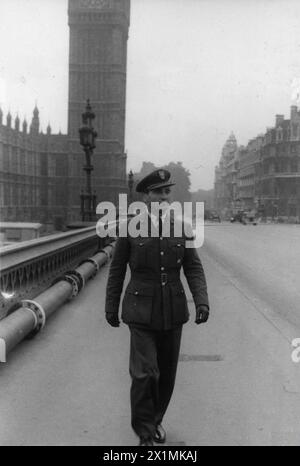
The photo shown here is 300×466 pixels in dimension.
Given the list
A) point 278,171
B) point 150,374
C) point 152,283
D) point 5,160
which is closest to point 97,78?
point 5,160

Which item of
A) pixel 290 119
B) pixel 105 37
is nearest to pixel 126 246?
pixel 290 119

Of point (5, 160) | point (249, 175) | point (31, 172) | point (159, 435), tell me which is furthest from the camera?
point (249, 175)

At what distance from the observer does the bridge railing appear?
7.48 m

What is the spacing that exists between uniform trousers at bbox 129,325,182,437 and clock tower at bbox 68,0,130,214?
8314 cm

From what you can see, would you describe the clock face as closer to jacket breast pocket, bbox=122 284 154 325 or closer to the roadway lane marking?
the roadway lane marking

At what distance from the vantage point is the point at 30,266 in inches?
360

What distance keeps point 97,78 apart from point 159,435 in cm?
8972

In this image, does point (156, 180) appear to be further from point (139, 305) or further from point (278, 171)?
point (278, 171)

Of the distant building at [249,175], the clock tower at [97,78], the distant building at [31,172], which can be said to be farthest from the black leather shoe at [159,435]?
the distant building at [249,175]

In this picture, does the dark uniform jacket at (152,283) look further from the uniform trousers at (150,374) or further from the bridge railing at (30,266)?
the bridge railing at (30,266)

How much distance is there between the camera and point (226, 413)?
471 centimetres

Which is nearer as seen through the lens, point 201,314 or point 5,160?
point 201,314

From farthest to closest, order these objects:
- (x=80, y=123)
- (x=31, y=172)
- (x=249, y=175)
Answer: (x=249, y=175), (x=80, y=123), (x=31, y=172)

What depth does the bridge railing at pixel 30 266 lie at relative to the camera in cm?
748
